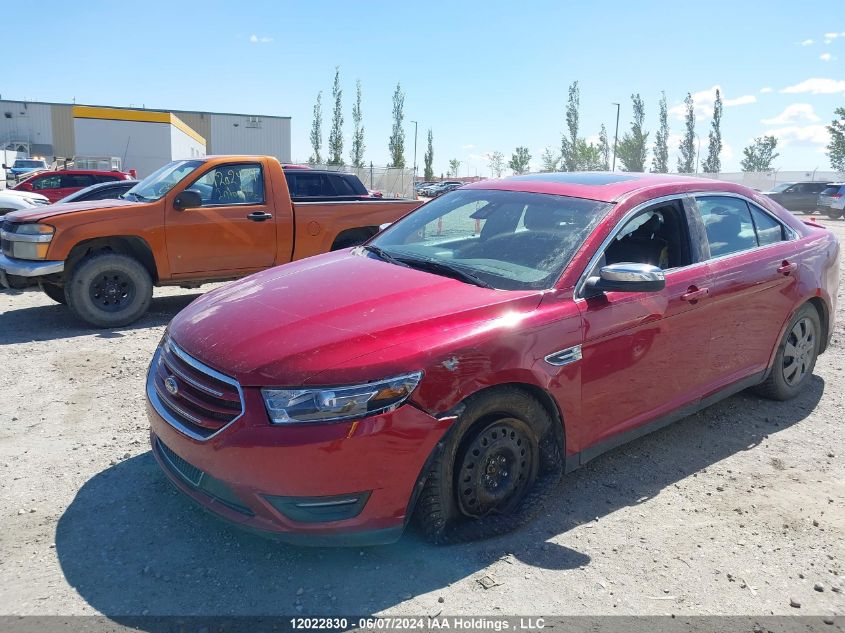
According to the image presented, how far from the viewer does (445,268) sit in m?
3.61

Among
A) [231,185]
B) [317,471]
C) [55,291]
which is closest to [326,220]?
[231,185]

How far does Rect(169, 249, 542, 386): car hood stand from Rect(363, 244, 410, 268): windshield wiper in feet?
0.45

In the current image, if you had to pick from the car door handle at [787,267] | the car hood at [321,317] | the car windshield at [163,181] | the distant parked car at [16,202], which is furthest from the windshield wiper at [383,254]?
the distant parked car at [16,202]

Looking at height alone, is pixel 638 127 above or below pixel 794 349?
above

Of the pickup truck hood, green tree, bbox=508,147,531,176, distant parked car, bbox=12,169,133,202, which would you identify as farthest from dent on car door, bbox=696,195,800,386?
green tree, bbox=508,147,531,176

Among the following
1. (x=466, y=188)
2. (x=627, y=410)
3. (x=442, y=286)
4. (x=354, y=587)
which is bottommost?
(x=354, y=587)

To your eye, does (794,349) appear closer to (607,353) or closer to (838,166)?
(607,353)

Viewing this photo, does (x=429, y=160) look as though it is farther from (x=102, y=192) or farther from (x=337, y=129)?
(x=102, y=192)

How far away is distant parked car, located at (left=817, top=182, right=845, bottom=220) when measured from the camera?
31969 mm

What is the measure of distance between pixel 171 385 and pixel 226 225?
4990mm

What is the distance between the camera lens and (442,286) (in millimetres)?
3348

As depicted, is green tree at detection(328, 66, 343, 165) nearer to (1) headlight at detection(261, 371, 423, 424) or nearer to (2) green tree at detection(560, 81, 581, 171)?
(2) green tree at detection(560, 81, 581, 171)

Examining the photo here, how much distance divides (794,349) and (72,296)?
6731 mm

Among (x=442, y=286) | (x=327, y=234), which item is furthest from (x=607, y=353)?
(x=327, y=234)
